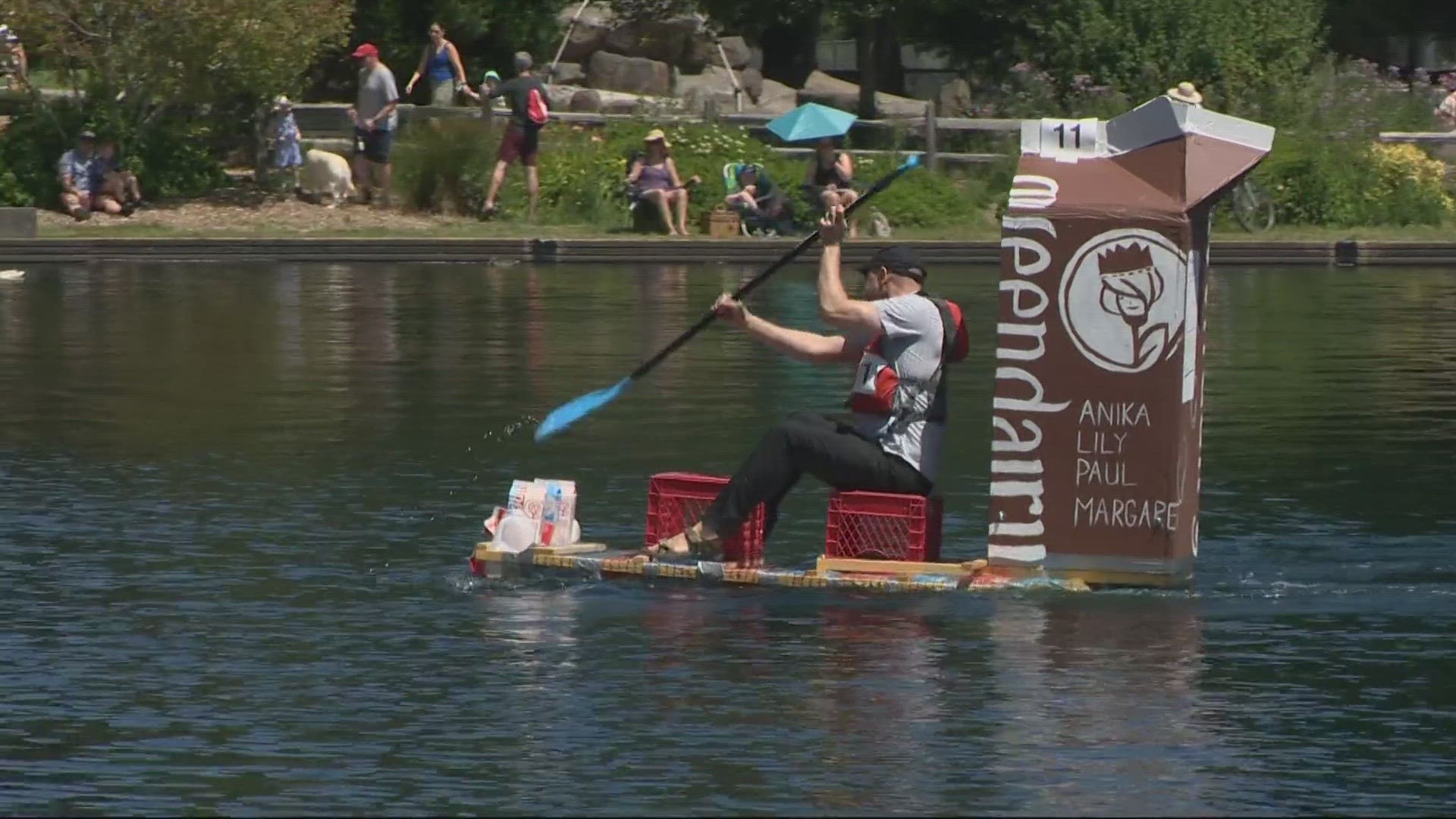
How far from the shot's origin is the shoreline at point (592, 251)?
94.3 ft

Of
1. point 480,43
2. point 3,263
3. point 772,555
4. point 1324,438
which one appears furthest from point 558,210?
point 772,555

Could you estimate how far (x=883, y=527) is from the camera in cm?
1105

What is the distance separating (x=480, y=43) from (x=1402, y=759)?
33.3 meters

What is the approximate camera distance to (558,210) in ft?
105

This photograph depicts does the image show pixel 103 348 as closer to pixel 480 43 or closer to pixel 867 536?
pixel 867 536

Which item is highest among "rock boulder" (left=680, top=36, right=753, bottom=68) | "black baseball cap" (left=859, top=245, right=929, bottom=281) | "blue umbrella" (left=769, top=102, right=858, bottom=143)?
"rock boulder" (left=680, top=36, right=753, bottom=68)

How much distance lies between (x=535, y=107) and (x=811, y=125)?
Result: 3.32 m

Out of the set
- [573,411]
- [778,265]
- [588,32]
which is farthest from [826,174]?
[778,265]

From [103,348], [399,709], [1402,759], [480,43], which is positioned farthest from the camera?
[480,43]

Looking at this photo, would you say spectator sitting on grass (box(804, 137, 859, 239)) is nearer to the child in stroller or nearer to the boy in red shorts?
the child in stroller

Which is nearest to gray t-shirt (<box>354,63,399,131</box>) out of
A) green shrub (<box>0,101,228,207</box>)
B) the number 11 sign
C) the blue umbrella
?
green shrub (<box>0,101,228,207</box>)

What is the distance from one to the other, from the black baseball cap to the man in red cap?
66.6 ft

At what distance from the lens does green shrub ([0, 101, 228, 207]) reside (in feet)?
103

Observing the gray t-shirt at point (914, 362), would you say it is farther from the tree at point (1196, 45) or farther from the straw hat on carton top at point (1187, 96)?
the tree at point (1196, 45)
